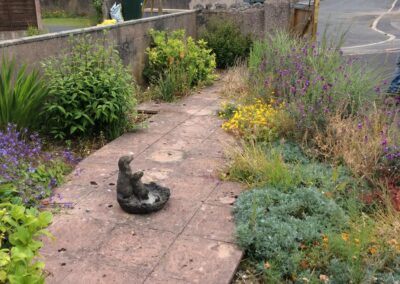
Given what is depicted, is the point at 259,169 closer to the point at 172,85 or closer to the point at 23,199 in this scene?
the point at 23,199

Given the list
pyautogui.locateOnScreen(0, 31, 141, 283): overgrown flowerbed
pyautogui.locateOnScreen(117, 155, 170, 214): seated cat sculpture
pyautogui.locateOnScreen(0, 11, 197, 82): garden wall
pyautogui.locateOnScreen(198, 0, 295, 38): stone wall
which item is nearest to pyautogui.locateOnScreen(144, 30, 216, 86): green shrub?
pyautogui.locateOnScreen(0, 11, 197, 82): garden wall

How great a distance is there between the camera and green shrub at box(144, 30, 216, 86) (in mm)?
7797

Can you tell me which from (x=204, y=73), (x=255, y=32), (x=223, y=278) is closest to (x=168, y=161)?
(x=223, y=278)

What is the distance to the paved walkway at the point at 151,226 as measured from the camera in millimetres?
3008

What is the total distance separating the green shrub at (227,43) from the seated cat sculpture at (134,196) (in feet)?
19.7

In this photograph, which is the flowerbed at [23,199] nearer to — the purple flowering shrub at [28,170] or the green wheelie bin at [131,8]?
the purple flowering shrub at [28,170]

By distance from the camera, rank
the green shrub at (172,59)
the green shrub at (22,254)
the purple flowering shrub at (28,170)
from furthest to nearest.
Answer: the green shrub at (172,59), the purple flowering shrub at (28,170), the green shrub at (22,254)

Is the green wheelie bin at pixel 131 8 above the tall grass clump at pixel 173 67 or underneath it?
above

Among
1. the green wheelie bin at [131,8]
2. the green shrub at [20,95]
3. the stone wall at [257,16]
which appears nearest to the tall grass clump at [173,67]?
the stone wall at [257,16]

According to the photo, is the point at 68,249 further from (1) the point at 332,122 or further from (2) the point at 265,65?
(2) the point at 265,65

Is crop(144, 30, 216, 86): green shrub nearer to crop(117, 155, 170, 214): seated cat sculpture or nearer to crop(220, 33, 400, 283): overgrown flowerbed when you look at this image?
crop(220, 33, 400, 283): overgrown flowerbed

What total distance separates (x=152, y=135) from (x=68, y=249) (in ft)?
8.48

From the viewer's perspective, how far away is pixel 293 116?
202 inches

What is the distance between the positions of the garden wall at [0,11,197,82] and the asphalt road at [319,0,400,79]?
2.86 metres
